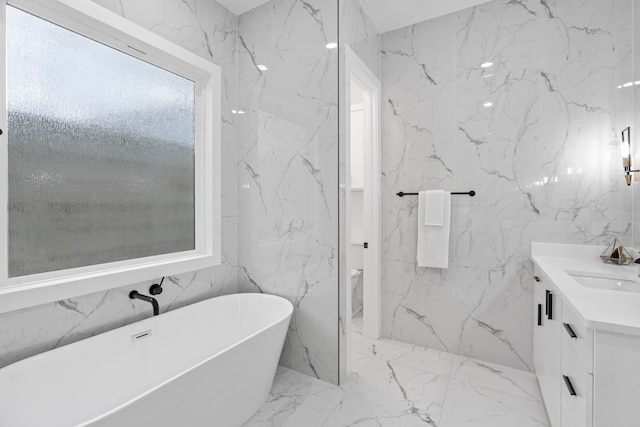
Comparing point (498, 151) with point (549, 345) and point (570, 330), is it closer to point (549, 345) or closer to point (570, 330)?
point (549, 345)

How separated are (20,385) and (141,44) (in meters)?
1.76

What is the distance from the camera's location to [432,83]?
8.19 ft

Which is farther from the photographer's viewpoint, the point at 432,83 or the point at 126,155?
the point at 432,83

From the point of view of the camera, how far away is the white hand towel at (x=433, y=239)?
2.40 m

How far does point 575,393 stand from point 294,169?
6.00 ft

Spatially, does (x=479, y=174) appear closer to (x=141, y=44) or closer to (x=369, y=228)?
(x=369, y=228)

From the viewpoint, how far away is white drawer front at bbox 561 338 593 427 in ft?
3.33

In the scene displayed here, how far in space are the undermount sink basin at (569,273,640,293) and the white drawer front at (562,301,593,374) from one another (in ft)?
1.64

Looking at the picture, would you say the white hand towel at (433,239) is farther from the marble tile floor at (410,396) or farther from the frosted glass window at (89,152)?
the frosted glass window at (89,152)

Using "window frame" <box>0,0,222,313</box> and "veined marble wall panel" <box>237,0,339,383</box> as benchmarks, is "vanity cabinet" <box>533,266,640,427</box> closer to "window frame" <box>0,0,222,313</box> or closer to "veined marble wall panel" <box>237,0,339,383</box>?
"veined marble wall panel" <box>237,0,339,383</box>

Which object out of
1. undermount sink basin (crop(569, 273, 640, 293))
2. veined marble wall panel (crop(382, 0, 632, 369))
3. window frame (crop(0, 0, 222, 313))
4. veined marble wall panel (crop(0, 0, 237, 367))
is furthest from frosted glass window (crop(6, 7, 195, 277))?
undermount sink basin (crop(569, 273, 640, 293))

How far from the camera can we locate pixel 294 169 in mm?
2201

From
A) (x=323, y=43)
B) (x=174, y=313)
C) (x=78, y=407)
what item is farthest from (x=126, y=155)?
(x=323, y=43)

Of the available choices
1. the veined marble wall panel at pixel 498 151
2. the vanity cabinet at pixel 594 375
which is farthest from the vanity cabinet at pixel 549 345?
the veined marble wall panel at pixel 498 151
